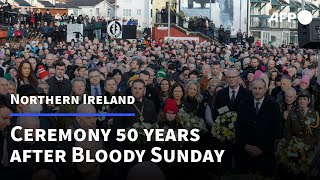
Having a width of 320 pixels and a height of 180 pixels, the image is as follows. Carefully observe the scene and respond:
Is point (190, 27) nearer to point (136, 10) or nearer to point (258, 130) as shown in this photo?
point (136, 10)

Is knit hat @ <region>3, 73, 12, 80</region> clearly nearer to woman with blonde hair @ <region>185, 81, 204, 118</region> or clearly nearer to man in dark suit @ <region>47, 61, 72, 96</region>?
man in dark suit @ <region>47, 61, 72, 96</region>

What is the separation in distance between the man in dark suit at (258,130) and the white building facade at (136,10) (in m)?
78.4

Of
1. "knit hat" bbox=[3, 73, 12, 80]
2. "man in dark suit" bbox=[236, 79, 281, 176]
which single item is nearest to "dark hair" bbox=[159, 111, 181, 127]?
"man in dark suit" bbox=[236, 79, 281, 176]

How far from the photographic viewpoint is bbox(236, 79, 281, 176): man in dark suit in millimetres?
10023

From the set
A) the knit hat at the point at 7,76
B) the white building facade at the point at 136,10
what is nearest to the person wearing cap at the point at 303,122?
the knit hat at the point at 7,76

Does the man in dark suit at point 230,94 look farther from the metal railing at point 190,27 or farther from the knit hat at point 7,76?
the metal railing at point 190,27

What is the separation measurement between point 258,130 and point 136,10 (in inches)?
3210

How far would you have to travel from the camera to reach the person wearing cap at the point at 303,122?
10.4m

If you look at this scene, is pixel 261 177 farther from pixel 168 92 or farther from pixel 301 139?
pixel 168 92

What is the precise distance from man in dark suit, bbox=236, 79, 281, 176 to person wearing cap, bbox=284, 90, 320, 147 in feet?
1.25

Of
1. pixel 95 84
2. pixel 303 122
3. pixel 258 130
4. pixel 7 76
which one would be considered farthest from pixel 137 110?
pixel 7 76

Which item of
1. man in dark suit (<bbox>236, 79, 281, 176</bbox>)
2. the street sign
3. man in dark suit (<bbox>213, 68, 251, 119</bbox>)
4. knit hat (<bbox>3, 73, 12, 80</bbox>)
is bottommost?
man in dark suit (<bbox>236, 79, 281, 176</bbox>)

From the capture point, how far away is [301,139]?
9969 mm

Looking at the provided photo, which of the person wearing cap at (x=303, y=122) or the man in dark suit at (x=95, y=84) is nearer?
the person wearing cap at (x=303, y=122)
